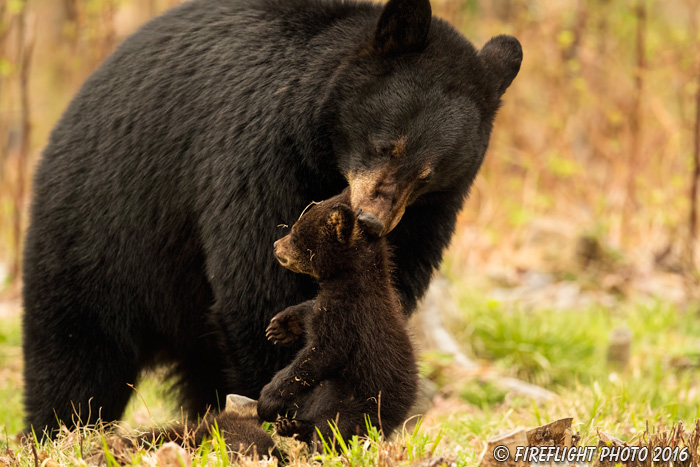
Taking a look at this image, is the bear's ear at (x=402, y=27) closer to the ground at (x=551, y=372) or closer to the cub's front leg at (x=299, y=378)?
the cub's front leg at (x=299, y=378)

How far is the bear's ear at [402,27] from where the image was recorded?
11.8ft

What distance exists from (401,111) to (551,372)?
326 centimetres

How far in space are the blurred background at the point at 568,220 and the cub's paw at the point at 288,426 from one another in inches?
49.0

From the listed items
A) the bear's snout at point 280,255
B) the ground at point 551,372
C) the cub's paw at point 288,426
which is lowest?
the ground at point 551,372

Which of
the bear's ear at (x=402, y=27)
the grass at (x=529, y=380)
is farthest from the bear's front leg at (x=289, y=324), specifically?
the bear's ear at (x=402, y=27)

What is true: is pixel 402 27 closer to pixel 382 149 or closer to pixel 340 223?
pixel 382 149

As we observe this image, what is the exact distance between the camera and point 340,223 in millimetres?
3244

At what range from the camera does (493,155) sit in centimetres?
1100

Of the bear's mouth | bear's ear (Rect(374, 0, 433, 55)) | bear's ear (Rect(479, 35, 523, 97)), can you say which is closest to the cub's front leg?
the bear's mouth

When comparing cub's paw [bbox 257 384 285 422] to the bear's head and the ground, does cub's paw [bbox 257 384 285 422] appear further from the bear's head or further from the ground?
the bear's head

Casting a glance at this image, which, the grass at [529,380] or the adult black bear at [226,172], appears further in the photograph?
the adult black bear at [226,172]

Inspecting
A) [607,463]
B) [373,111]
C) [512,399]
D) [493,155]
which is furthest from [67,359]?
[493,155]

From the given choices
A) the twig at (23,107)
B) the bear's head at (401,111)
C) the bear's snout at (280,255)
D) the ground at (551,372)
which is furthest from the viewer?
the twig at (23,107)

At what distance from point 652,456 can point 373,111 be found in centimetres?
183
